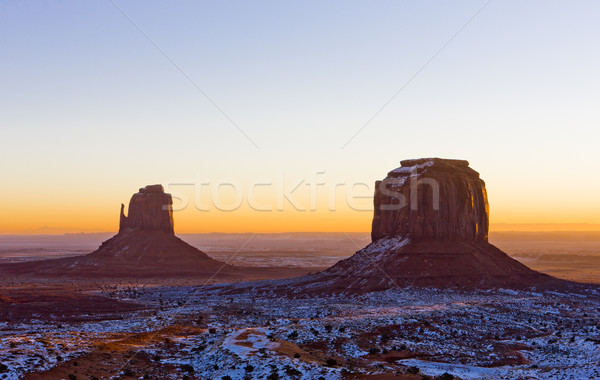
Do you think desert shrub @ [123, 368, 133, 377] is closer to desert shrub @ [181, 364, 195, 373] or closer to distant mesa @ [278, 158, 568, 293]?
desert shrub @ [181, 364, 195, 373]

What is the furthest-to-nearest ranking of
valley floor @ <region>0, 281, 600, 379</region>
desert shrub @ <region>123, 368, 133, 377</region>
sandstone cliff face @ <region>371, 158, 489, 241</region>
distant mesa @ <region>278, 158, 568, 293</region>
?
sandstone cliff face @ <region>371, 158, 489, 241</region>, distant mesa @ <region>278, 158, 568, 293</region>, valley floor @ <region>0, 281, 600, 379</region>, desert shrub @ <region>123, 368, 133, 377</region>

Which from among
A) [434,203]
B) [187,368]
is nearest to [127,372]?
[187,368]

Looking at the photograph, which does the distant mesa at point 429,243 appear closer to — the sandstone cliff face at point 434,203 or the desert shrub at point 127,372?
the sandstone cliff face at point 434,203

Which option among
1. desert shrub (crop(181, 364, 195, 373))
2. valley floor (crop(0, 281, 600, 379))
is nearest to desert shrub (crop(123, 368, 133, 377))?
valley floor (crop(0, 281, 600, 379))

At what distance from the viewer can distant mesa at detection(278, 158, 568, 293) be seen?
57.6 m

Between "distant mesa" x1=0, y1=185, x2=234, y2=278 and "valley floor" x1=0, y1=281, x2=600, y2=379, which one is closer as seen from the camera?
"valley floor" x1=0, y1=281, x2=600, y2=379

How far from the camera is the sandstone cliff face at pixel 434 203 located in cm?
6344

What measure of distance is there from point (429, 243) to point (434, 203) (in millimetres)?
5023

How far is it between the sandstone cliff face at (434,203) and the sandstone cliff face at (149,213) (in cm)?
6450

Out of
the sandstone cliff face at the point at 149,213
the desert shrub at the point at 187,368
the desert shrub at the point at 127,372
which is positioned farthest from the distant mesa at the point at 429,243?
the sandstone cliff face at the point at 149,213

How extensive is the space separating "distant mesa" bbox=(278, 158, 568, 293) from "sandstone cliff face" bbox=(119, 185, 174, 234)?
62036mm

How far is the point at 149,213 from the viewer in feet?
383

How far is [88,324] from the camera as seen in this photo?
39.2m

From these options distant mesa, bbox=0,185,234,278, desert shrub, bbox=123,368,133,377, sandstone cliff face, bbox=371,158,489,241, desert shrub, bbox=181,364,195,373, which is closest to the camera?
desert shrub, bbox=123,368,133,377
